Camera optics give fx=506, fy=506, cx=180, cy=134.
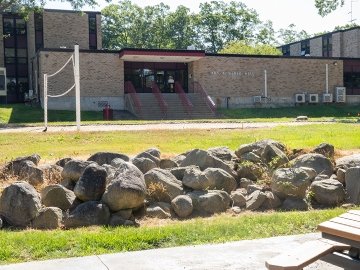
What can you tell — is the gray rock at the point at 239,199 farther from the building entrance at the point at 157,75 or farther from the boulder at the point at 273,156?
the building entrance at the point at 157,75

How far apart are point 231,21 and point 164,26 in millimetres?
11418

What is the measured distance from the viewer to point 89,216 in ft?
23.6

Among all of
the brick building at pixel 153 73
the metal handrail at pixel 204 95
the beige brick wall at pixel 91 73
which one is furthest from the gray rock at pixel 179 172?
the beige brick wall at pixel 91 73

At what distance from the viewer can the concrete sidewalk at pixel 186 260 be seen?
16.3ft

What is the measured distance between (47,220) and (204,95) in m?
34.8

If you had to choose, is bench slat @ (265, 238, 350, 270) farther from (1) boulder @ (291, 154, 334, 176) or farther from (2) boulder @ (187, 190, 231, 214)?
(1) boulder @ (291, 154, 334, 176)

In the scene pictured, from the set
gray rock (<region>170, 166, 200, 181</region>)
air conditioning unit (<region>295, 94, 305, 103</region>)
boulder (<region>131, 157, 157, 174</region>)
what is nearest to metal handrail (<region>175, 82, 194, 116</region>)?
air conditioning unit (<region>295, 94, 305, 103</region>)

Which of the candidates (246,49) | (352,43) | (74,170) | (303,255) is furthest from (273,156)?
(352,43)

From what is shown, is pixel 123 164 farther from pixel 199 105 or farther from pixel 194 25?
pixel 194 25

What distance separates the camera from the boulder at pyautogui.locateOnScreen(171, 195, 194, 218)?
25.7 feet

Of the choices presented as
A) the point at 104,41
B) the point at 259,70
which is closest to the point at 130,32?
the point at 104,41

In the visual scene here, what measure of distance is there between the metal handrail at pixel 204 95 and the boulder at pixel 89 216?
3112 cm

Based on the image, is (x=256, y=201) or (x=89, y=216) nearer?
(x=89, y=216)

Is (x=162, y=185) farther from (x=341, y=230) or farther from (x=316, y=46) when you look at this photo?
(x=316, y=46)
